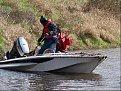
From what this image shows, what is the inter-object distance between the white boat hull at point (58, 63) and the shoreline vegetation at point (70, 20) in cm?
389

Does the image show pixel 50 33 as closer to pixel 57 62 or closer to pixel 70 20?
pixel 57 62

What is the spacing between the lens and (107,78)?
1450cm

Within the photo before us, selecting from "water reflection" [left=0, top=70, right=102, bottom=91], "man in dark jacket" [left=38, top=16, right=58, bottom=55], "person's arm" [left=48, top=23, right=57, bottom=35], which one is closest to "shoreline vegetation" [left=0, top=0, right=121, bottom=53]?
"man in dark jacket" [left=38, top=16, right=58, bottom=55]

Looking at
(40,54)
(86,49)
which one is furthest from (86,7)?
(40,54)

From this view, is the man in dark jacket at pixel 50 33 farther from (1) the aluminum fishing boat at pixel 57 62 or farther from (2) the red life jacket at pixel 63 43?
(1) the aluminum fishing boat at pixel 57 62

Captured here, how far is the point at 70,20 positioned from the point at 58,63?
13073 mm

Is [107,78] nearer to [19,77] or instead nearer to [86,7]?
[19,77]

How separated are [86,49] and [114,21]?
7.00 metres

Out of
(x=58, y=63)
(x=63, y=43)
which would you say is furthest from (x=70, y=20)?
(x=58, y=63)

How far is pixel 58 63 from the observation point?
1570 centimetres

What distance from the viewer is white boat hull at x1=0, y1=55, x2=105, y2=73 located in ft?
50.4

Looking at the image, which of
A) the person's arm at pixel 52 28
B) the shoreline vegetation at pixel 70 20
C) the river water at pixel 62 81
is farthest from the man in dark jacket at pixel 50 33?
the shoreline vegetation at pixel 70 20

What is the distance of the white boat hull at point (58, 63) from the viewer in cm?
1535

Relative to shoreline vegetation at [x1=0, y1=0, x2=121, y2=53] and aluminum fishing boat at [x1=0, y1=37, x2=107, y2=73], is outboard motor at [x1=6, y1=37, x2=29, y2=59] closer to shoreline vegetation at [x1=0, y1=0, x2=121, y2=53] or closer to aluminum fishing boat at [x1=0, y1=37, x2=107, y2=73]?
aluminum fishing boat at [x1=0, y1=37, x2=107, y2=73]
